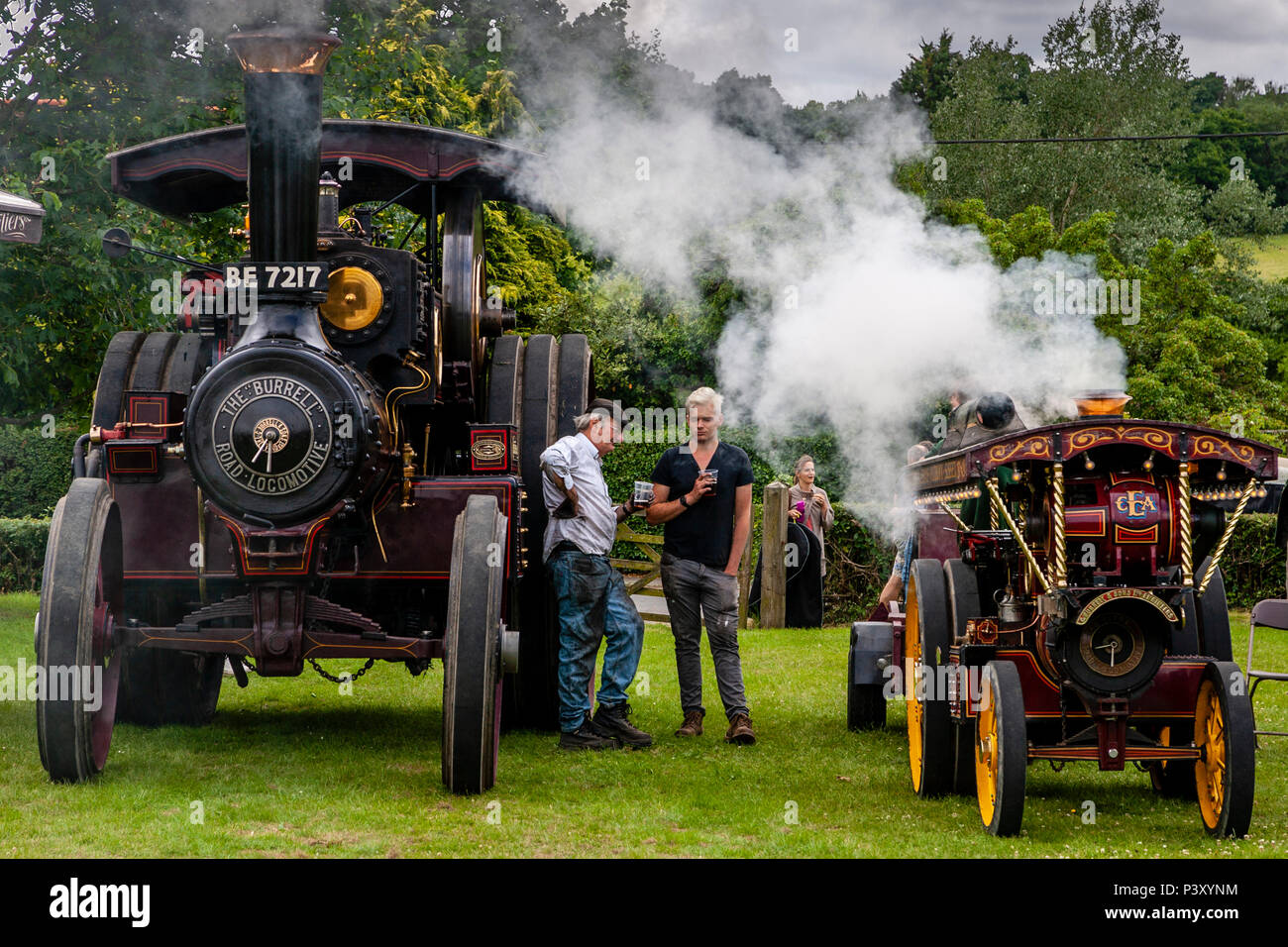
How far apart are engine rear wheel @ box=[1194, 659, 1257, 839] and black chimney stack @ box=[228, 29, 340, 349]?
415cm

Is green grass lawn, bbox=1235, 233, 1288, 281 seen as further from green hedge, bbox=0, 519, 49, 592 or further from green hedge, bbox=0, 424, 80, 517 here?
green hedge, bbox=0, 519, 49, 592

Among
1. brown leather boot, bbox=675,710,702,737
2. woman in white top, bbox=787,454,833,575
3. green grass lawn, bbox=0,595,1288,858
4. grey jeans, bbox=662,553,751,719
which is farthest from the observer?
woman in white top, bbox=787,454,833,575

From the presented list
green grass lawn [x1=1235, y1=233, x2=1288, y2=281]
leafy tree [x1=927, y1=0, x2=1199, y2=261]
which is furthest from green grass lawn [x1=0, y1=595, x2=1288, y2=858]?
green grass lawn [x1=1235, y1=233, x2=1288, y2=281]

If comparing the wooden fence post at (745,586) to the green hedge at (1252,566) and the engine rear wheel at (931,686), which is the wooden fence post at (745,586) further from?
the engine rear wheel at (931,686)

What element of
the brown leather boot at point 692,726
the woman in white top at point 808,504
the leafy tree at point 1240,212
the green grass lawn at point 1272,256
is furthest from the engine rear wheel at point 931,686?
the green grass lawn at point 1272,256

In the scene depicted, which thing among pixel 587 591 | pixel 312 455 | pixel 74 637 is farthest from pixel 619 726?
pixel 74 637

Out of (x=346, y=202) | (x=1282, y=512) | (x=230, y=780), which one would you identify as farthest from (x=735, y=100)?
(x=230, y=780)

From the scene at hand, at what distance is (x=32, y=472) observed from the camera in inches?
855

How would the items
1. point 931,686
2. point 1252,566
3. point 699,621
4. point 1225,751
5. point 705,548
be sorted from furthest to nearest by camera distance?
point 1252,566 → point 699,621 → point 705,548 → point 931,686 → point 1225,751

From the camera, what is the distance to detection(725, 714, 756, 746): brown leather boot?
8281 mm

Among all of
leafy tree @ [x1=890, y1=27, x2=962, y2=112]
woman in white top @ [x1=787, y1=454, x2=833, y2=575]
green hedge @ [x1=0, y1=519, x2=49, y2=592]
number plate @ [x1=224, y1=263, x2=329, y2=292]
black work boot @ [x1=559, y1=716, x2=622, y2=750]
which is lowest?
black work boot @ [x1=559, y1=716, x2=622, y2=750]

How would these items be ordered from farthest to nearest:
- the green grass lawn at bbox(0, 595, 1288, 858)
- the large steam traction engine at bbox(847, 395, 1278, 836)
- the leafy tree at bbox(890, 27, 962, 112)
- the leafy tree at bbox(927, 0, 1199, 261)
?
the leafy tree at bbox(890, 27, 962, 112), the leafy tree at bbox(927, 0, 1199, 261), the large steam traction engine at bbox(847, 395, 1278, 836), the green grass lawn at bbox(0, 595, 1288, 858)

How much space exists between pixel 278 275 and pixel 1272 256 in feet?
169

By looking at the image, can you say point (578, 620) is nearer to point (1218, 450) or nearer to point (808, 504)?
point (1218, 450)
